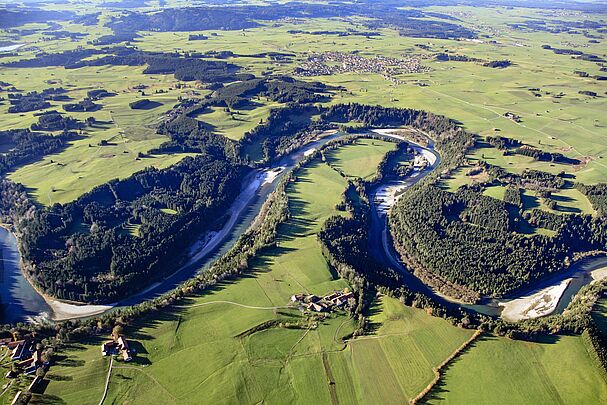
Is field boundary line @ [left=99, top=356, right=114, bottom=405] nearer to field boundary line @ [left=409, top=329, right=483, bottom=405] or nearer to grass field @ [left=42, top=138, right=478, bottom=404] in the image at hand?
grass field @ [left=42, top=138, right=478, bottom=404]

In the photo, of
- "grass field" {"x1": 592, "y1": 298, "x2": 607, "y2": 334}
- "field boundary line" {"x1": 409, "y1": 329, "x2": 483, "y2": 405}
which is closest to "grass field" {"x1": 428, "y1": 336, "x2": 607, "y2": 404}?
"field boundary line" {"x1": 409, "y1": 329, "x2": 483, "y2": 405}

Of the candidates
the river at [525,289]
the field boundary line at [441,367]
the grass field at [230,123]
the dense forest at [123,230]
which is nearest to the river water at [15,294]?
the dense forest at [123,230]

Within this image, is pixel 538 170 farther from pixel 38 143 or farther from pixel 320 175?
pixel 38 143

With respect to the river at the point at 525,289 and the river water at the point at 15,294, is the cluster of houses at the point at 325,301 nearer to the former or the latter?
the river at the point at 525,289

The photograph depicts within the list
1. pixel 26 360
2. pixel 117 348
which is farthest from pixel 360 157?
pixel 26 360

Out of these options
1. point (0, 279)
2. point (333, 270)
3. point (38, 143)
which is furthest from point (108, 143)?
point (333, 270)
